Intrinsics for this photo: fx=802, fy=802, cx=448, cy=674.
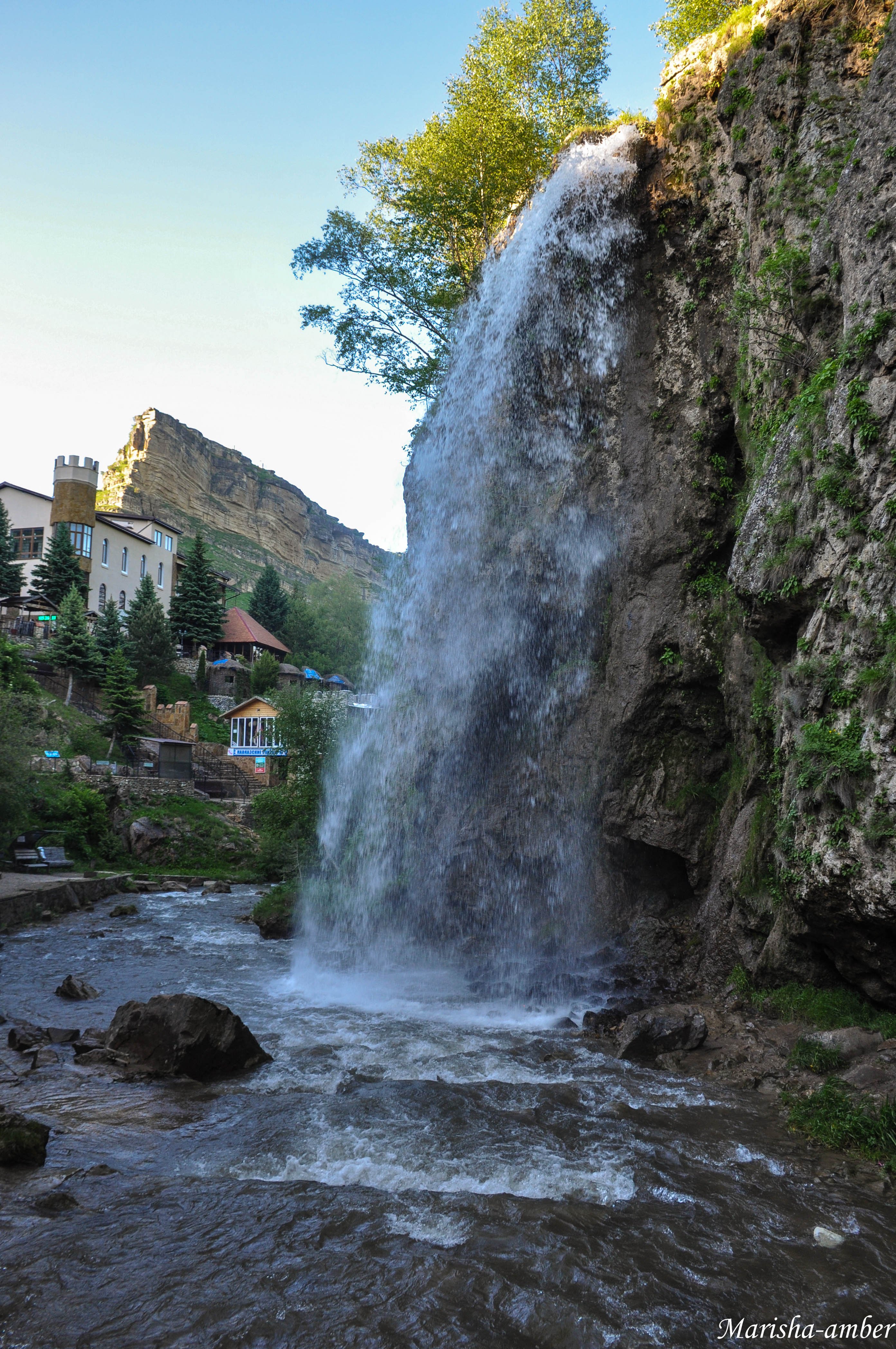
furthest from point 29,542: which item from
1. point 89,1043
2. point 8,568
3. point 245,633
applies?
point 89,1043

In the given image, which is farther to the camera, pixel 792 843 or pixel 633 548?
pixel 633 548

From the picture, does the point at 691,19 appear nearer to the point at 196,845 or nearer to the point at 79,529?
the point at 196,845

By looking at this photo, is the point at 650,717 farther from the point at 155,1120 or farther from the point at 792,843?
the point at 155,1120

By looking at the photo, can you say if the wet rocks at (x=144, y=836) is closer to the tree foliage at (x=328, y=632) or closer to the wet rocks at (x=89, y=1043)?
the wet rocks at (x=89, y=1043)

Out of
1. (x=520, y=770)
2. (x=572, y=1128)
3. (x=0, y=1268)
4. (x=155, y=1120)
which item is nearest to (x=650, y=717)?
(x=520, y=770)

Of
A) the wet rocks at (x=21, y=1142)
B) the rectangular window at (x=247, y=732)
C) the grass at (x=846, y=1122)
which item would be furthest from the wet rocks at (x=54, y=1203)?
the rectangular window at (x=247, y=732)

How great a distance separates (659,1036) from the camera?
10.6 m

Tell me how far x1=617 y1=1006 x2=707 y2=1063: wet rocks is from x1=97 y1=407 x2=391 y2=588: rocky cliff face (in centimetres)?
8586

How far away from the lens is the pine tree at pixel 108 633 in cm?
5047

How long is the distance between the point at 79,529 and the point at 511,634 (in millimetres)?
51070

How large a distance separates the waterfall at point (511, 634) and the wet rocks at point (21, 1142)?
10191mm

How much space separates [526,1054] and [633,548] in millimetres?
9591

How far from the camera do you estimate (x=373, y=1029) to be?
12.1 meters

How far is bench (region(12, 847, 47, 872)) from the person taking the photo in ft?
91.8
